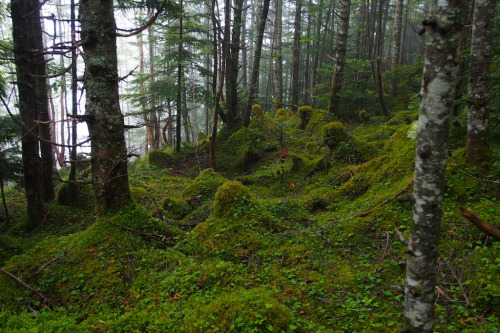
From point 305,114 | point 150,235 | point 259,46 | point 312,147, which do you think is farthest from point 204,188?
point 305,114

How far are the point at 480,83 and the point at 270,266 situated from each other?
15.7 feet

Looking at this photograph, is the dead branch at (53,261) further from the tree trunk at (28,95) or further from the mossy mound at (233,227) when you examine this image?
the tree trunk at (28,95)

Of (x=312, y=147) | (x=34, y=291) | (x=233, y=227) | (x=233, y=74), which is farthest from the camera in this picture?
(x=233, y=74)

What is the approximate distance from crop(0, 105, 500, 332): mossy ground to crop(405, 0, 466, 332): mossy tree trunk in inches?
10.6

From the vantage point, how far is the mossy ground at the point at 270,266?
10.6 feet

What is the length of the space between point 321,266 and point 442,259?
164 centimetres

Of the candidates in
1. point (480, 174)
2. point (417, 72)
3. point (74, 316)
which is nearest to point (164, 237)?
point (74, 316)

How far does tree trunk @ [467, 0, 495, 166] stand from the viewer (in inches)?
198

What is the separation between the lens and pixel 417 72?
52.4 ft

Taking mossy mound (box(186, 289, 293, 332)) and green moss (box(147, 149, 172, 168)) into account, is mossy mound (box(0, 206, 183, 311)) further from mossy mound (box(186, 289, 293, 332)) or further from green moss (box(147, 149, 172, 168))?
green moss (box(147, 149, 172, 168))

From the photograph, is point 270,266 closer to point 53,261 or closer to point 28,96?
point 53,261

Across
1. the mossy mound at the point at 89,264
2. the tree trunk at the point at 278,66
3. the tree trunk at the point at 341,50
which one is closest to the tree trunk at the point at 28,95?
the mossy mound at the point at 89,264

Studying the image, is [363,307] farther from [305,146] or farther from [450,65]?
[305,146]

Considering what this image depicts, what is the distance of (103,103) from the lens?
16.1 ft
